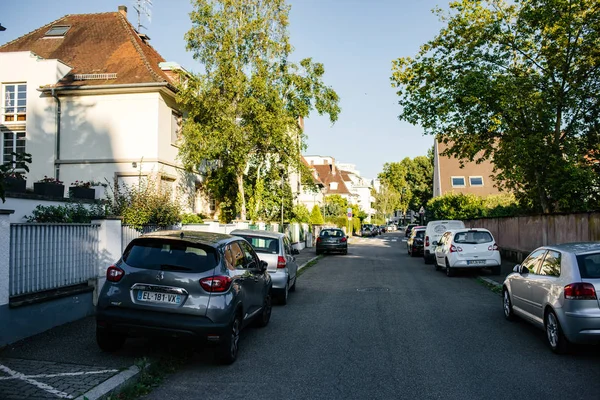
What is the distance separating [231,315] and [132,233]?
244 inches

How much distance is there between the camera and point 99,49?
89.7 ft

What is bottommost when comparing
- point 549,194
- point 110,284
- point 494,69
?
point 110,284

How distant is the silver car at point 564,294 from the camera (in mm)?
6867

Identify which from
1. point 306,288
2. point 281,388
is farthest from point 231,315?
point 306,288

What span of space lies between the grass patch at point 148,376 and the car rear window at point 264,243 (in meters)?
5.56

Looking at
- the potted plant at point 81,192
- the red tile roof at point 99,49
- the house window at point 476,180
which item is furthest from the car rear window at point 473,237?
the house window at point 476,180

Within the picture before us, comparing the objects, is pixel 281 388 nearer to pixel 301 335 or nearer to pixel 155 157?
pixel 301 335

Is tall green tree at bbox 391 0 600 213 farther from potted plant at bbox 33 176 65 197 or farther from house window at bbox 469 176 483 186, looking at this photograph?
house window at bbox 469 176 483 186

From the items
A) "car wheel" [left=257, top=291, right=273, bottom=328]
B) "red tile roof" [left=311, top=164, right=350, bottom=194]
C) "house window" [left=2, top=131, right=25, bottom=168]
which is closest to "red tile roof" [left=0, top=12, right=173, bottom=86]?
"house window" [left=2, top=131, right=25, bottom=168]

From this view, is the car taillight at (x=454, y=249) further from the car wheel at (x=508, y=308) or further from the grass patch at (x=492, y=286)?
the car wheel at (x=508, y=308)

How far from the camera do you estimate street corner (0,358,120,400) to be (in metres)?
5.07

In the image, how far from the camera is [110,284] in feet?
21.7

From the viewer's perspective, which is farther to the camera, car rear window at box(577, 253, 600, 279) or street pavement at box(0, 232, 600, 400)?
car rear window at box(577, 253, 600, 279)

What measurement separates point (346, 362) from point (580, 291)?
3200 millimetres
